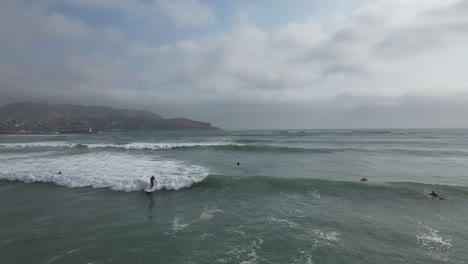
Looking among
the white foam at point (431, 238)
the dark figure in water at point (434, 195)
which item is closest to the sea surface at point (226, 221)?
the white foam at point (431, 238)

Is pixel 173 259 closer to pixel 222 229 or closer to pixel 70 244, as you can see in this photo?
pixel 222 229

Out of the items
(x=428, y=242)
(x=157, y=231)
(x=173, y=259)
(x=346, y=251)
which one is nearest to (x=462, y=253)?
(x=428, y=242)

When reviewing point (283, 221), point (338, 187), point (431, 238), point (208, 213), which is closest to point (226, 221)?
point (208, 213)

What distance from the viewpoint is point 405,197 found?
1435 centimetres

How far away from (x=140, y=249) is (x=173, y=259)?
136 cm

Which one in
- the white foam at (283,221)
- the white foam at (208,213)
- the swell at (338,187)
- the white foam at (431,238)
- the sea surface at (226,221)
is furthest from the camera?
the swell at (338,187)

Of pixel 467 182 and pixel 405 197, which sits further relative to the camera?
pixel 467 182

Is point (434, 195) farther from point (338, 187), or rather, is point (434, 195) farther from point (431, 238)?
point (431, 238)

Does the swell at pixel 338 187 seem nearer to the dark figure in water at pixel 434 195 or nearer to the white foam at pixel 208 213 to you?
the dark figure in water at pixel 434 195

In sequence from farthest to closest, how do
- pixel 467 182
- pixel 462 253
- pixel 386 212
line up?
pixel 467 182 → pixel 386 212 → pixel 462 253

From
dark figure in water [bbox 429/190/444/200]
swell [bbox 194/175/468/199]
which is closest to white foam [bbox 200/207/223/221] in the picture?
swell [bbox 194/175/468/199]

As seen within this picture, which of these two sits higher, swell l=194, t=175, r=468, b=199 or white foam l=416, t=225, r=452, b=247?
swell l=194, t=175, r=468, b=199

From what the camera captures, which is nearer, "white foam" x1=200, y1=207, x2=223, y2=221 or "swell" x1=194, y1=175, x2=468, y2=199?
"white foam" x1=200, y1=207, x2=223, y2=221

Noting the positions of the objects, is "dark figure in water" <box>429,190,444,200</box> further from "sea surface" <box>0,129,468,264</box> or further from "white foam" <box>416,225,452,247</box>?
"white foam" <box>416,225,452,247</box>
